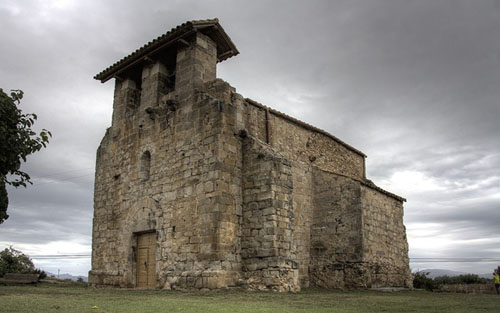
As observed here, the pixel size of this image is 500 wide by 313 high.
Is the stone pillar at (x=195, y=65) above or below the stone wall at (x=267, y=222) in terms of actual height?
above

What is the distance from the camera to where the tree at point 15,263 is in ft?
64.7

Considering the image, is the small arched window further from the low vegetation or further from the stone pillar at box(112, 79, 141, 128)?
the low vegetation

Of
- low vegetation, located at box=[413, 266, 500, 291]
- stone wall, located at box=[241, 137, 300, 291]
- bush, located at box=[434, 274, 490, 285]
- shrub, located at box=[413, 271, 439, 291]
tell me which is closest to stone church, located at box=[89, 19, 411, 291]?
stone wall, located at box=[241, 137, 300, 291]

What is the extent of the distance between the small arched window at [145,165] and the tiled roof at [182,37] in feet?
11.0

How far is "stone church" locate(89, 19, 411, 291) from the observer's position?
1128cm

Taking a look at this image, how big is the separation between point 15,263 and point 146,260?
38.5 ft

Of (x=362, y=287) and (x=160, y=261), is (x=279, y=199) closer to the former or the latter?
(x=160, y=261)

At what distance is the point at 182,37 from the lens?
1306 centimetres

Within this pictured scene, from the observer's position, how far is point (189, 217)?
38.3ft

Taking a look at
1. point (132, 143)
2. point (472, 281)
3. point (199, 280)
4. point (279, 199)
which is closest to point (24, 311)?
point (199, 280)

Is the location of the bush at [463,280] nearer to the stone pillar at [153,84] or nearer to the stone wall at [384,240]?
the stone wall at [384,240]

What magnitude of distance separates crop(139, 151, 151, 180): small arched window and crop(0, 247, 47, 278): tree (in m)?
9.23

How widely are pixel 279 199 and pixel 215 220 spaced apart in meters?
1.87

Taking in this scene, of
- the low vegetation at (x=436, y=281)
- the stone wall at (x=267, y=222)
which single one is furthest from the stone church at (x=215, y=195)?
the low vegetation at (x=436, y=281)
